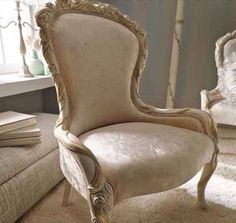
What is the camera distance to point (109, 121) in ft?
3.83

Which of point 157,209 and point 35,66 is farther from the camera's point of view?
point 35,66

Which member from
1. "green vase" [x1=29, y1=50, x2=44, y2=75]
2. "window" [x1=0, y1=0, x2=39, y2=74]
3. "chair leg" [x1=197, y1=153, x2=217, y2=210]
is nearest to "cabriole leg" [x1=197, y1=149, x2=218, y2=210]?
"chair leg" [x1=197, y1=153, x2=217, y2=210]

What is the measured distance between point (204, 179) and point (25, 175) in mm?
830

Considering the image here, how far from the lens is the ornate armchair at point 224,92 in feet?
5.33

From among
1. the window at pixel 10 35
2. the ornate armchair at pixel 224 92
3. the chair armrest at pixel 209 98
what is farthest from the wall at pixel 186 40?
the window at pixel 10 35

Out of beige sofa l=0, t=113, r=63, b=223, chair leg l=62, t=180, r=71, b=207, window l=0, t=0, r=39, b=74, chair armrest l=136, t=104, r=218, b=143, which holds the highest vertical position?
window l=0, t=0, r=39, b=74

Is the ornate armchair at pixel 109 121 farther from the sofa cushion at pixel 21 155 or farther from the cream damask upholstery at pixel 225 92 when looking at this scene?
the cream damask upholstery at pixel 225 92

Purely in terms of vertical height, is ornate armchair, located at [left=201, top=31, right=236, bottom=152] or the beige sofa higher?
ornate armchair, located at [left=201, top=31, right=236, bottom=152]

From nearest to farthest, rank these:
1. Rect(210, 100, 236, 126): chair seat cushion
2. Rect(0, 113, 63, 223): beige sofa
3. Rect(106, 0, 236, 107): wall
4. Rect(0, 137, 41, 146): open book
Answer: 1. Rect(0, 113, 63, 223): beige sofa
2. Rect(0, 137, 41, 146): open book
3. Rect(210, 100, 236, 126): chair seat cushion
4. Rect(106, 0, 236, 107): wall

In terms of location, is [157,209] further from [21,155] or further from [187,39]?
[187,39]

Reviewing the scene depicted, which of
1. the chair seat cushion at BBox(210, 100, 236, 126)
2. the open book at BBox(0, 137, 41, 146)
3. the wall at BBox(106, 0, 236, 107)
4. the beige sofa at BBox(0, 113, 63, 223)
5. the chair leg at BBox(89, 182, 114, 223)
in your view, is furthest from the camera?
the wall at BBox(106, 0, 236, 107)

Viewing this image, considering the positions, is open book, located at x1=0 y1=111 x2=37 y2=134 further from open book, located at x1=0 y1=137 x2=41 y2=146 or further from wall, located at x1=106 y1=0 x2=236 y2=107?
wall, located at x1=106 y1=0 x2=236 y2=107

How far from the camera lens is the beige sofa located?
0.99 meters

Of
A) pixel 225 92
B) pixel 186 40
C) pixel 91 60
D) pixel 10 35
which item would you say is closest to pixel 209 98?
pixel 225 92
